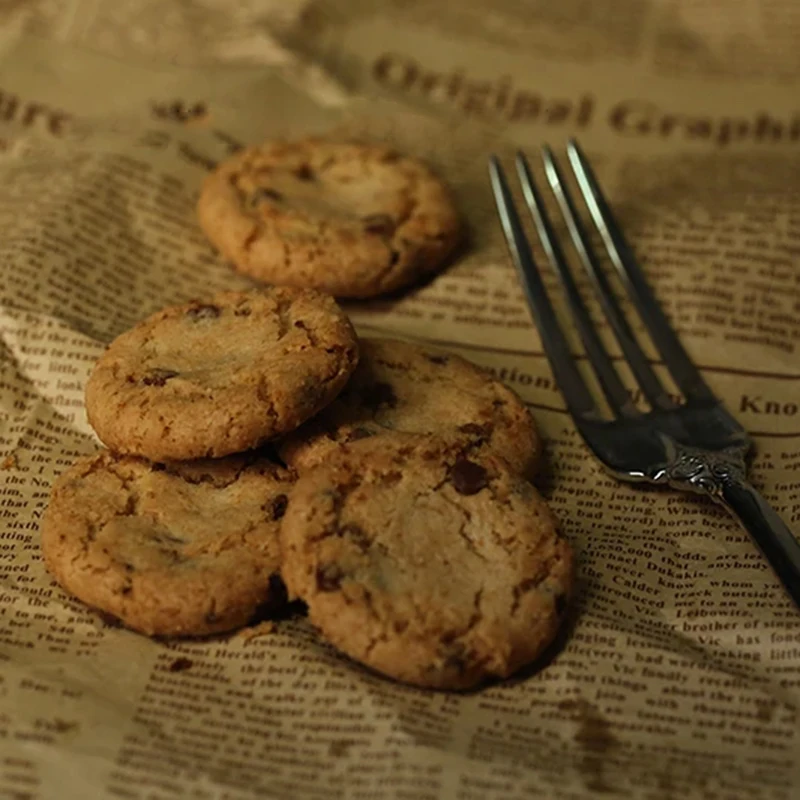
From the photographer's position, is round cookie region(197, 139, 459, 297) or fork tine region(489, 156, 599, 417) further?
round cookie region(197, 139, 459, 297)

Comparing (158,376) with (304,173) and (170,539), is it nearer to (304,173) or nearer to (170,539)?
(170,539)

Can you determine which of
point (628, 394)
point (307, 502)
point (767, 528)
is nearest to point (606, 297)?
point (628, 394)

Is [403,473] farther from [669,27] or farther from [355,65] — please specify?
[669,27]

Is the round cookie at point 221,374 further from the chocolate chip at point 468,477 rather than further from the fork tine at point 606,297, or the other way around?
the fork tine at point 606,297

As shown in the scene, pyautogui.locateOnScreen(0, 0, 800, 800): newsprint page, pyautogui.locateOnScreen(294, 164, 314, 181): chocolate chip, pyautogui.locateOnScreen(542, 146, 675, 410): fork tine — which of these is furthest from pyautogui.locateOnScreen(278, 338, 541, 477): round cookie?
pyautogui.locateOnScreen(294, 164, 314, 181): chocolate chip

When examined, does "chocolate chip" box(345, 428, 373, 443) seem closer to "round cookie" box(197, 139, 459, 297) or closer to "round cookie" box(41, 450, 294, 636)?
"round cookie" box(41, 450, 294, 636)

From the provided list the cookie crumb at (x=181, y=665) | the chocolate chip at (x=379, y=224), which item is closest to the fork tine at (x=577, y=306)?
the chocolate chip at (x=379, y=224)
